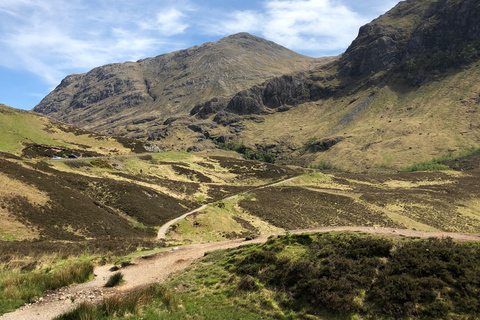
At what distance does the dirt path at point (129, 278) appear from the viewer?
10.8m

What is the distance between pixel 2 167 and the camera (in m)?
32.9

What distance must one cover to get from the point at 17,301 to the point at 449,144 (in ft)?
561

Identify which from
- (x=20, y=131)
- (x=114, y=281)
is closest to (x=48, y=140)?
(x=20, y=131)

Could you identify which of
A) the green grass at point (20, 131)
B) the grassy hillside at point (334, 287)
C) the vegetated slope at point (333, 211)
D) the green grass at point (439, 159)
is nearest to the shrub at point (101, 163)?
the green grass at point (20, 131)

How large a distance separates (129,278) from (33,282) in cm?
491

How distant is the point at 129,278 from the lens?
16453mm

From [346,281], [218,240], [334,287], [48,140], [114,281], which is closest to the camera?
[334,287]

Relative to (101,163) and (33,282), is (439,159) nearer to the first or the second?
(101,163)

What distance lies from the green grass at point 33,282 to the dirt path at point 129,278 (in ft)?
1.28

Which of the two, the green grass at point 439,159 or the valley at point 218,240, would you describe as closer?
the valley at point 218,240

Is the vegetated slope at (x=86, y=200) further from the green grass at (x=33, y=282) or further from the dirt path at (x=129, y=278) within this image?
the green grass at (x=33, y=282)

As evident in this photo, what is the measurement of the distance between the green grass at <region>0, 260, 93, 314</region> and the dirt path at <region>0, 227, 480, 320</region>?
0.39 meters

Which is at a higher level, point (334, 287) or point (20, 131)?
point (20, 131)

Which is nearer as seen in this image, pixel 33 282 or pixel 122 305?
pixel 122 305
